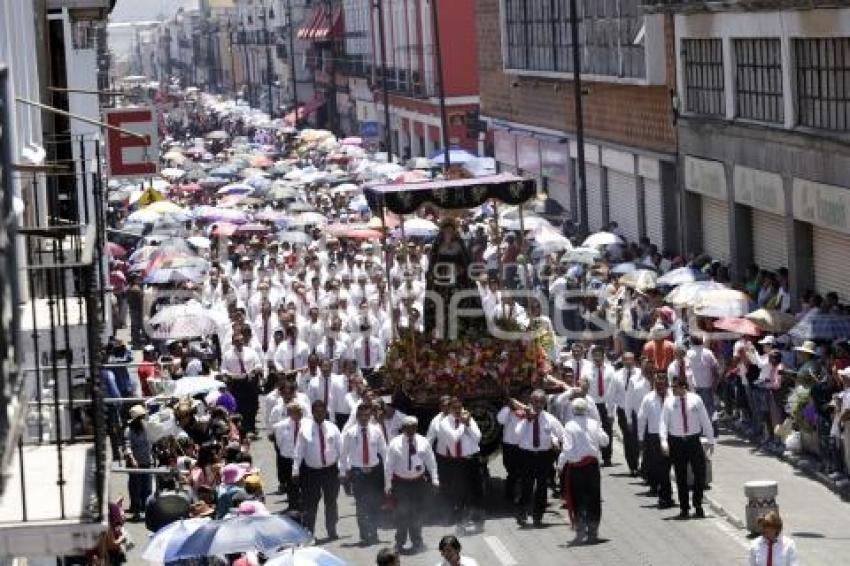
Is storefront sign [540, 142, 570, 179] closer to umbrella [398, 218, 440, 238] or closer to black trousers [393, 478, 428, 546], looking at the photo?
umbrella [398, 218, 440, 238]

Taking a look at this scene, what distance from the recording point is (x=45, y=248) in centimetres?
1575

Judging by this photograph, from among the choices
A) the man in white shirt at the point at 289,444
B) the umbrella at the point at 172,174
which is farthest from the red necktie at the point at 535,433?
the umbrella at the point at 172,174

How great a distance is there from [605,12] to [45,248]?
29583 millimetres

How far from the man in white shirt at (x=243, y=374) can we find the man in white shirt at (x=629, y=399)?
510cm

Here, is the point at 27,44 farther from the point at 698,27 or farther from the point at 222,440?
the point at 698,27

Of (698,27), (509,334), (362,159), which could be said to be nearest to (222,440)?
(509,334)

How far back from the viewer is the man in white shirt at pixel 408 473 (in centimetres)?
1977

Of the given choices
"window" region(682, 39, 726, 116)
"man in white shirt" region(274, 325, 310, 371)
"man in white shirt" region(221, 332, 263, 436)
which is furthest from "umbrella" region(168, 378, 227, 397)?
"window" region(682, 39, 726, 116)

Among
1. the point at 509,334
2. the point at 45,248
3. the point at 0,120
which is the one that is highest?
the point at 0,120

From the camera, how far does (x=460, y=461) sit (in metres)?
20.5

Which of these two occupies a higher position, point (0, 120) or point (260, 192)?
point (0, 120)

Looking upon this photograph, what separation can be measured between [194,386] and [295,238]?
20870mm

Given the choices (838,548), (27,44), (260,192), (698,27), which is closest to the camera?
(27,44)

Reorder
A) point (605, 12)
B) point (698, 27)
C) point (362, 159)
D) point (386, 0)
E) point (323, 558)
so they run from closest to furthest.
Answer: point (323, 558) < point (698, 27) < point (605, 12) < point (362, 159) < point (386, 0)
